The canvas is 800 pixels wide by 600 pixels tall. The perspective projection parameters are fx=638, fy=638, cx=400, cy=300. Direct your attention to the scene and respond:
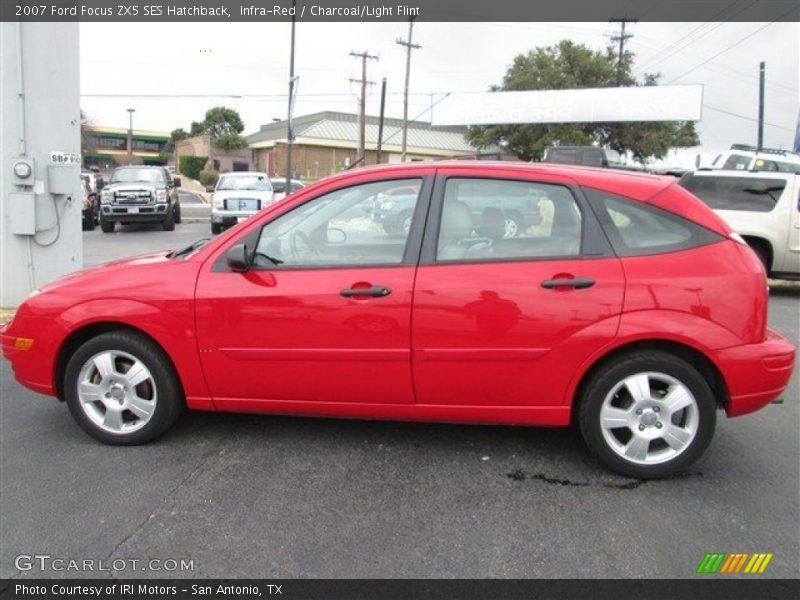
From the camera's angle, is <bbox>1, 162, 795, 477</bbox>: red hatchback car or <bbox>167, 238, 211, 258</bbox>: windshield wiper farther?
<bbox>167, 238, 211, 258</bbox>: windshield wiper

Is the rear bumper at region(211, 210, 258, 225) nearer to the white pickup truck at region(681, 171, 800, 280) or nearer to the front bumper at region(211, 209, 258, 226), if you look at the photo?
the front bumper at region(211, 209, 258, 226)

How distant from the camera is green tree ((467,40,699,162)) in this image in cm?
4134

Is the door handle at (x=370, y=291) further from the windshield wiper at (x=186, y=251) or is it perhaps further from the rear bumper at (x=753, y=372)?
the rear bumper at (x=753, y=372)

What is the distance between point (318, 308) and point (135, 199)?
15646mm

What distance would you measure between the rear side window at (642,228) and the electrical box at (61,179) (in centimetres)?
606

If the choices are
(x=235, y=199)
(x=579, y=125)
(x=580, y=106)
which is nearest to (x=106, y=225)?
(x=235, y=199)

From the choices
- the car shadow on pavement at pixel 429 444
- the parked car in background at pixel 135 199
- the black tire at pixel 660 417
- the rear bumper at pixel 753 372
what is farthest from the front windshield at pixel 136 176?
the rear bumper at pixel 753 372

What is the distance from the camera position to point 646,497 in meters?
3.30

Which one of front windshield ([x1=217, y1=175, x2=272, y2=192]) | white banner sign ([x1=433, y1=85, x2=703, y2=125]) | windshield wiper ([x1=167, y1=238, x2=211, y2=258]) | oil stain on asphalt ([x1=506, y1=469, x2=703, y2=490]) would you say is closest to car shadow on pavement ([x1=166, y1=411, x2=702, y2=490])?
oil stain on asphalt ([x1=506, y1=469, x2=703, y2=490])

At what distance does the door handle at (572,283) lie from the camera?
10.8 feet

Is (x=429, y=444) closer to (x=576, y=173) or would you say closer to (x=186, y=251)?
(x=576, y=173)

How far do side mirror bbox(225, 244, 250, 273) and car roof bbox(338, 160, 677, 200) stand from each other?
69 centimetres

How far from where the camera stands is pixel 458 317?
336 cm
